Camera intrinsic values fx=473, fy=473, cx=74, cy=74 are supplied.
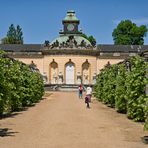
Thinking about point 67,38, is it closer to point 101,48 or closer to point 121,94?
point 101,48

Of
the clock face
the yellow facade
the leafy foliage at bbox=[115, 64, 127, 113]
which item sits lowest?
the leafy foliage at bbox=[115, 64, 127, 113]

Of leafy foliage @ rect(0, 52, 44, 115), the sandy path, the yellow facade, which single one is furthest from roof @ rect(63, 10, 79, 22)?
the sandy path

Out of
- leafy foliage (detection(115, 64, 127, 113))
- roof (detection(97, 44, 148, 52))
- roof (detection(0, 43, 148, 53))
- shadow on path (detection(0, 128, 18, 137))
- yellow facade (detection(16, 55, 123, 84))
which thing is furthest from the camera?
roof (detection(0, 43, 148, 53))

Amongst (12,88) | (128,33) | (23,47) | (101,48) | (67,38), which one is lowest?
(12,88)

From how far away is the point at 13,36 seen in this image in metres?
117

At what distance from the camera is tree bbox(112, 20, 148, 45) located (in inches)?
3814

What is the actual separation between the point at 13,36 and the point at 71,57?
32.5 metres

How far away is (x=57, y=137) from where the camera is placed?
48.3 feet


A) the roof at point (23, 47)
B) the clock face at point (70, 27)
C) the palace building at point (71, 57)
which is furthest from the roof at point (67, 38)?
the clock face at point (70, 27)

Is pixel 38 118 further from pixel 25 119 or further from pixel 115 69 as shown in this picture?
pixel 115 69

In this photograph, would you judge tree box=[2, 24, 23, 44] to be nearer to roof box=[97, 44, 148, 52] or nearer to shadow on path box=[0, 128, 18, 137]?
roof box=[97, 44, 148, 52]

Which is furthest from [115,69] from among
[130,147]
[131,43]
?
[131,43]

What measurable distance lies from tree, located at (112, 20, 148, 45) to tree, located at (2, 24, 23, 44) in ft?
87.3

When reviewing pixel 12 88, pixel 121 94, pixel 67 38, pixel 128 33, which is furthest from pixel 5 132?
pixel 128 33
